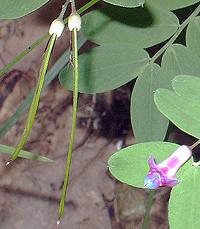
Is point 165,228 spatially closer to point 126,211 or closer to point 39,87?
point 126,211

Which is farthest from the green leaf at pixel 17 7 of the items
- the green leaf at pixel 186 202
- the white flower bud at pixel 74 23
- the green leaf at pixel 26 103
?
the green leaf at pixel 26 103

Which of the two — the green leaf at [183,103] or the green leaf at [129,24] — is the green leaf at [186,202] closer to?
the green leaf at [183,103]

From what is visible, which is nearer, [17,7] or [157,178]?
[157,178]

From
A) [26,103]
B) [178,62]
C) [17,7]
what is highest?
[17,7]

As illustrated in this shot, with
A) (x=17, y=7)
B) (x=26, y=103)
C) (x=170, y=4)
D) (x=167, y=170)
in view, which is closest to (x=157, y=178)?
(x=167, y=170)

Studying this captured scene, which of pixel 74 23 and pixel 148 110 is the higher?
pixel 74 23

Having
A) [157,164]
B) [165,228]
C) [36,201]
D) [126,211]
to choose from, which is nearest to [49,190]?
[36,201]

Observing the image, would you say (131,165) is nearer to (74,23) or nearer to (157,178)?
(157,178)
